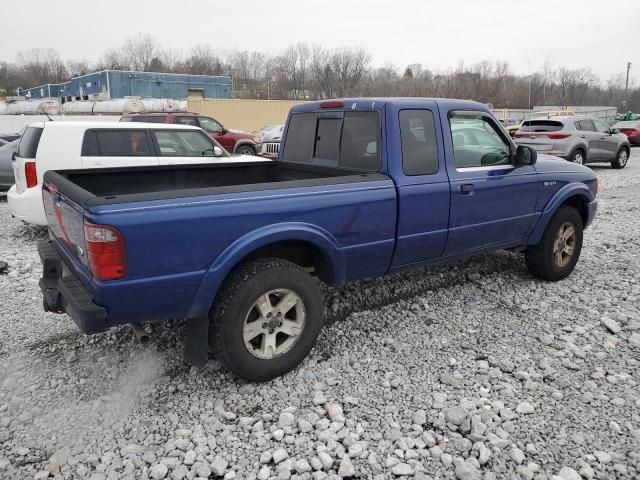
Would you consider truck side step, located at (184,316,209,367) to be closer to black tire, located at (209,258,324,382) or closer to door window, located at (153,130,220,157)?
black tire, located at (209,258,324,382)

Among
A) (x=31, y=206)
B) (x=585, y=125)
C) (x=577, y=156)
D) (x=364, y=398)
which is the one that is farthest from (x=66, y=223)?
(x=585, y=125)

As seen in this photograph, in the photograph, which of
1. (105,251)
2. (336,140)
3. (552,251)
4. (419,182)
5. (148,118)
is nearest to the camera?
(105,251)

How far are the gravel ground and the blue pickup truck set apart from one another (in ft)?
1.39

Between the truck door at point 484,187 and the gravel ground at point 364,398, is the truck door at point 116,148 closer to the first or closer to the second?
the gravel ground at point 364,398

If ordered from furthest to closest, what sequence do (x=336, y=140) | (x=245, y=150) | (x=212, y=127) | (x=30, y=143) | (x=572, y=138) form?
1. (x=245, y=150)
2. (x=212, y=127)
3. (x=572, y=138)
4. (x=30, y=143)
5. (x=336, y=140)

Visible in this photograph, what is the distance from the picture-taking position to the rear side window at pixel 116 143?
730 cm

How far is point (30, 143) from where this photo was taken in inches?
274

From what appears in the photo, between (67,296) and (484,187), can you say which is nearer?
(67,296)

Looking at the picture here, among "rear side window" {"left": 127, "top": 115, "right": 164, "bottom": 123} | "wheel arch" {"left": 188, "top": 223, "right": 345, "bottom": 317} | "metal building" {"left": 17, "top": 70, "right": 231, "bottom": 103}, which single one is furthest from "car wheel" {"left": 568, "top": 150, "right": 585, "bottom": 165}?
"metal building" {"left": 17, "top": 70, "right": 231, "bottom": 103}

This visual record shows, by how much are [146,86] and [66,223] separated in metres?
60.8

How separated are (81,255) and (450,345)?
2776 millimetres

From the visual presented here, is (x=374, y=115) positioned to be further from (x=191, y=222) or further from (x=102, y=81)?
(x=102, y=81)

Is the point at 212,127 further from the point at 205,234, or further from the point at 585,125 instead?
the point at 205,234

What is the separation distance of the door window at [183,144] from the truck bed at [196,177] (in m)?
3.41
